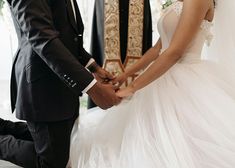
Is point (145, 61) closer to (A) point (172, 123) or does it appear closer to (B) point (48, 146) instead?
(A) point (172, 123)

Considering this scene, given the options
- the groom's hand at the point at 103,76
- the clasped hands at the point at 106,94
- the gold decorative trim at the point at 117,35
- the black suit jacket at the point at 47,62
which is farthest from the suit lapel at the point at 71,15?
the gold decorative trim at the point at 117,35

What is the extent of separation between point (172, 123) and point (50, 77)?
22.3 inches

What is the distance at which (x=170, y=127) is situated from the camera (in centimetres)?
131

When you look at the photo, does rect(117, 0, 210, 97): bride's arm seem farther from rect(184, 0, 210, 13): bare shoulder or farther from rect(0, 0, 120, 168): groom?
rect(0, 0, 120, 168): groom

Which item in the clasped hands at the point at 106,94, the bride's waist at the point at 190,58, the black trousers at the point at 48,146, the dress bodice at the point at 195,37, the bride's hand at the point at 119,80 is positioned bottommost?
the black trousers at the point at 48,146

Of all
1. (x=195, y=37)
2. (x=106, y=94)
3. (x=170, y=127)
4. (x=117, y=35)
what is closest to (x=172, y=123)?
(x=170, y=127)

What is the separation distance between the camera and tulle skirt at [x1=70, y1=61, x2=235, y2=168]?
1.23m

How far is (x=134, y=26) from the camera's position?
2.15m

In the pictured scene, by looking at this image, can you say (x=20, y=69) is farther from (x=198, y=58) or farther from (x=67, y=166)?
(x=198, y=58)

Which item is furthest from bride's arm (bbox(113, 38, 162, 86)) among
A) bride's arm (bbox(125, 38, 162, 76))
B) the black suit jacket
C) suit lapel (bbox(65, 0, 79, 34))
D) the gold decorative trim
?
suit lapel (bbox(65, 0, 79, 34))

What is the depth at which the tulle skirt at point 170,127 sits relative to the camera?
1228 millimetres

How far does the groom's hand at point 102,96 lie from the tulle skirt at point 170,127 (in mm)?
117

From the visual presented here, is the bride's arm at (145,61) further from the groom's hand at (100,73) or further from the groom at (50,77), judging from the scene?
the groom at (50,77)

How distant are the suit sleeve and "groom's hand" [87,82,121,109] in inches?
2.6
